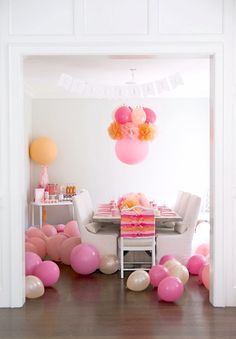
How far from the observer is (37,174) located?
908 cm

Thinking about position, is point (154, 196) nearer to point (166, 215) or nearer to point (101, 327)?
point (166, 215)

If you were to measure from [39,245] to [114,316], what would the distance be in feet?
7.31

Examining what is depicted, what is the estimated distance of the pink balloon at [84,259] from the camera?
5.32 m

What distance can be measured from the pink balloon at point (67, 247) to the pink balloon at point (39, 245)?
0.25 metres

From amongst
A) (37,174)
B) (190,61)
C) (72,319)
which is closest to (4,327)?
(72,319)

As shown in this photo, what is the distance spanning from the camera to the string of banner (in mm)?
5930

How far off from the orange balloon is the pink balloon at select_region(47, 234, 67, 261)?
267 cm

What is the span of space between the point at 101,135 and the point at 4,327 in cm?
569

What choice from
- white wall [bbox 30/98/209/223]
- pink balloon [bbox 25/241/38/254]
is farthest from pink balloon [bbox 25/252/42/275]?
white wall [bbox 30/98/209/223]

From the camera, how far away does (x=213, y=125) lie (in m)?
4.26

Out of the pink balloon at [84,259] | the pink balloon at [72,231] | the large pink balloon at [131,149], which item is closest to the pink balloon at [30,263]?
the pink balloon at [84,259]

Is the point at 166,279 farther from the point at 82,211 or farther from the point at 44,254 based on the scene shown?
the point at 44,254

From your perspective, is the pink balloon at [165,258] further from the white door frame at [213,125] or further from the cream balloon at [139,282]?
the white door frame at [213,125]

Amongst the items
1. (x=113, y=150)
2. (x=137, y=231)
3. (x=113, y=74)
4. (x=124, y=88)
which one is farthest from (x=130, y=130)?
(x=113, y=150)
